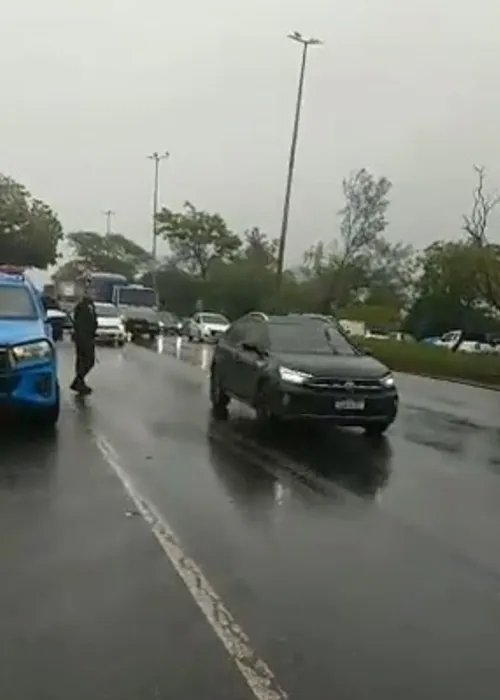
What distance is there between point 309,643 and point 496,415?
14162 mm

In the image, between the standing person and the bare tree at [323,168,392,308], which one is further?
the bare tree at [323,168,392,308]

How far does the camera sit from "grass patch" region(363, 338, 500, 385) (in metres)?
30.5

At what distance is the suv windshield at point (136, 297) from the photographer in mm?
57281

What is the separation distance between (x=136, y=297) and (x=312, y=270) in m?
15.3

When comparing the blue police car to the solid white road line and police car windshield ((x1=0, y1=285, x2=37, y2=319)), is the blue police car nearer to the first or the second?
police car windshield ((x1=0, y1=285, x2=37, y2=319))

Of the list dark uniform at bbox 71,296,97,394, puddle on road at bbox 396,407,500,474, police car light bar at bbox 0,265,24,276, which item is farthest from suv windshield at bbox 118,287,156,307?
puddle on road at bbox 396,407,500,474

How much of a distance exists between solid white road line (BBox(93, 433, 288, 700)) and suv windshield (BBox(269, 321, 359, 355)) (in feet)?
19.4

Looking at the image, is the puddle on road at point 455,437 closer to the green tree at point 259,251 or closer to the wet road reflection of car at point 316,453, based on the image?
the wet road reflection of car at point 316,453

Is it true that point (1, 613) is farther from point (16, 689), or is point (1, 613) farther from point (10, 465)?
point (10, 465)

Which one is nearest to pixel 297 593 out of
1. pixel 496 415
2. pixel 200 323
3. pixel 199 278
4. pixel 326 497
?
pixel 326 497

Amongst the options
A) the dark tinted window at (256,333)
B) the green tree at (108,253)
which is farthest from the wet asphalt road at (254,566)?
the green tree at (108,253)

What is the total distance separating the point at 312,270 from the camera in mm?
69312

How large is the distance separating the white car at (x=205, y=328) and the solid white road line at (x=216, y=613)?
43491 millimetres

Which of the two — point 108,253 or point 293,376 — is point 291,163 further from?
point 108,253
